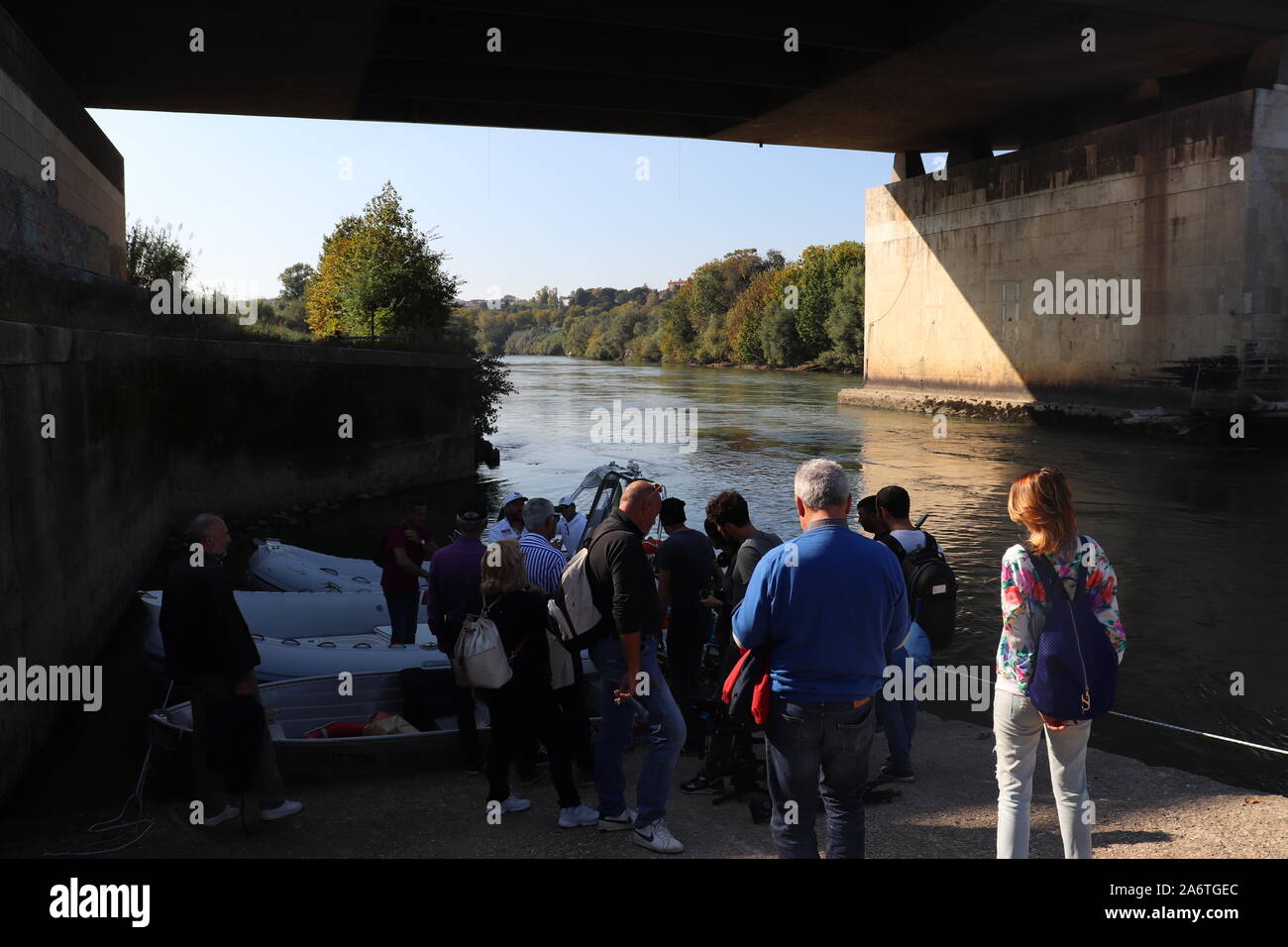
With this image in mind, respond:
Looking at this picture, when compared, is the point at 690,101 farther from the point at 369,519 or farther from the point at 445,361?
the point at 369,519

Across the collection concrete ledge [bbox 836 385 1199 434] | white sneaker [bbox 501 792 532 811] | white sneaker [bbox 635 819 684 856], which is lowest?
white sneaker [bbox 501 792 532 811]

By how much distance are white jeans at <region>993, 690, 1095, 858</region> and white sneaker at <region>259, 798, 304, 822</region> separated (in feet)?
13.2

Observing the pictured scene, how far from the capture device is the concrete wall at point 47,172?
17203mm

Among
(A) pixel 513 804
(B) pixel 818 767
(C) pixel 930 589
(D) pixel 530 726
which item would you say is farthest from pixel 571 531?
(B) pixel 818 767

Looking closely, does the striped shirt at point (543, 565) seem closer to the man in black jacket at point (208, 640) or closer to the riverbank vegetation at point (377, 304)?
the man in black jacket at point (208, 640)

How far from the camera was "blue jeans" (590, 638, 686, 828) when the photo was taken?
18.6 ft

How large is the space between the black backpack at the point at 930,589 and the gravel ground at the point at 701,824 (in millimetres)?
1070

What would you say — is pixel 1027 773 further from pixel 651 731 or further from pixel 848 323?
pixel 848 323

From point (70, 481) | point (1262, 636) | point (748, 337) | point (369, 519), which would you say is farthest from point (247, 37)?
point (748, 337)

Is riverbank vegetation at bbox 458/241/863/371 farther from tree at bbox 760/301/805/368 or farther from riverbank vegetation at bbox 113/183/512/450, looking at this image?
riverbank vegetation at bbox 113/183/512/450

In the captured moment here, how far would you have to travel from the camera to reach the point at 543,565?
22.7ft

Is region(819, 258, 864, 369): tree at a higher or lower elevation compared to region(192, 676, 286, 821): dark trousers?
higher

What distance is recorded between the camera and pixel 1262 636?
42.6 feet

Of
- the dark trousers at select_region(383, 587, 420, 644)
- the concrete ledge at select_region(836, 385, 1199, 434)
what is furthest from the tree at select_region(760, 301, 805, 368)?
the dark trousers at select_region(383, 587, 420, 644)
